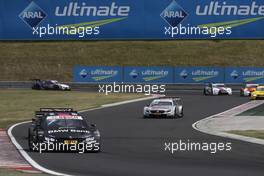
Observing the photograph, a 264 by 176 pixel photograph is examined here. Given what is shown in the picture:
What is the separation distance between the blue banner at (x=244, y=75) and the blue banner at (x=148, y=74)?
18.0 ft

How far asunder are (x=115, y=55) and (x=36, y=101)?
94.1ft

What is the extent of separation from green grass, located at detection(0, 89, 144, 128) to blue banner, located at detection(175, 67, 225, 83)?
33.9ft

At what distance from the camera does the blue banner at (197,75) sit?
2948 inches

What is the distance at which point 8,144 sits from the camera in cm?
2542

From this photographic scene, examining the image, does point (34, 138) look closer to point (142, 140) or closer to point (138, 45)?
point (142, 140)

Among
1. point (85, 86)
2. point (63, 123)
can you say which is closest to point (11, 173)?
point (63, 123)

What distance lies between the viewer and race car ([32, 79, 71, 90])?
75.9 m

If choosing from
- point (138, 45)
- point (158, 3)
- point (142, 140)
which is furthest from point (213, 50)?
point (142, 140)

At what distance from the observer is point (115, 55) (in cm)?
8606

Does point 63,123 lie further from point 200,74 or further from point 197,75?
point 200,74

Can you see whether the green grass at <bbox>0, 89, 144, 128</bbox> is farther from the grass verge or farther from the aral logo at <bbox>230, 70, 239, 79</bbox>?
the grass verge

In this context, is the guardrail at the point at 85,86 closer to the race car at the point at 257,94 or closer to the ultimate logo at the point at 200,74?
the ultimate logo at the point at 200,74

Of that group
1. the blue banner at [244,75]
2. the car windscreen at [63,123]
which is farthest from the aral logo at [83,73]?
the car windscreen at [63,123]

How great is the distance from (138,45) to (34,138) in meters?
67.0
